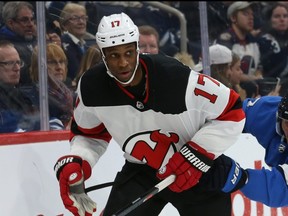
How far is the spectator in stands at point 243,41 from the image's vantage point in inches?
154

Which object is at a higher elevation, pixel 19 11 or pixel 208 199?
pixel 19 11

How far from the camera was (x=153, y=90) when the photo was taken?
2488 mm

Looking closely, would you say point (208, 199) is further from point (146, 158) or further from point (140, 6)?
point (140, 6)

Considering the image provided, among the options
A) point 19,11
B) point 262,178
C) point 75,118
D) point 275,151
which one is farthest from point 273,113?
point 19,11

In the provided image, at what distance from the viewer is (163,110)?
2.51 m

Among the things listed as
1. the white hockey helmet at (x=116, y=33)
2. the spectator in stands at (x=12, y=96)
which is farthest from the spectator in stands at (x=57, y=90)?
the white hockey helmet at (x=116, y=33)

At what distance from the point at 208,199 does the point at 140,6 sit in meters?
1.71

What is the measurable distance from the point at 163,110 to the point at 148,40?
4.16 ft

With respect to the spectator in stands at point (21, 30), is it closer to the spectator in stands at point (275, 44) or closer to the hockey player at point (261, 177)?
the hockey player at point (261, 177)

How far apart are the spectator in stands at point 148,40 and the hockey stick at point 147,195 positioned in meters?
1.31

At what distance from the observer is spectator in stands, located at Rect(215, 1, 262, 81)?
154 inches

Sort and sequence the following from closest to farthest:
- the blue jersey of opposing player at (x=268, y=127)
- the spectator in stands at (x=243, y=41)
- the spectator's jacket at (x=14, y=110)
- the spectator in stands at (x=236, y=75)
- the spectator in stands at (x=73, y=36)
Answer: the blue jersey of opposing player at (x=268, y=127), the spectator's jacket at (x=14, y=110), the spectator in stands at (x=73, y=36), the spectator in stands at (x=236, y=75), the spectator in stands at (x=243, y=41)

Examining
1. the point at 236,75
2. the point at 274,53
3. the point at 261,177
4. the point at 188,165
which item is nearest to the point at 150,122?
the point at 188,165

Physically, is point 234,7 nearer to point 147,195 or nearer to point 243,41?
point 243,41
